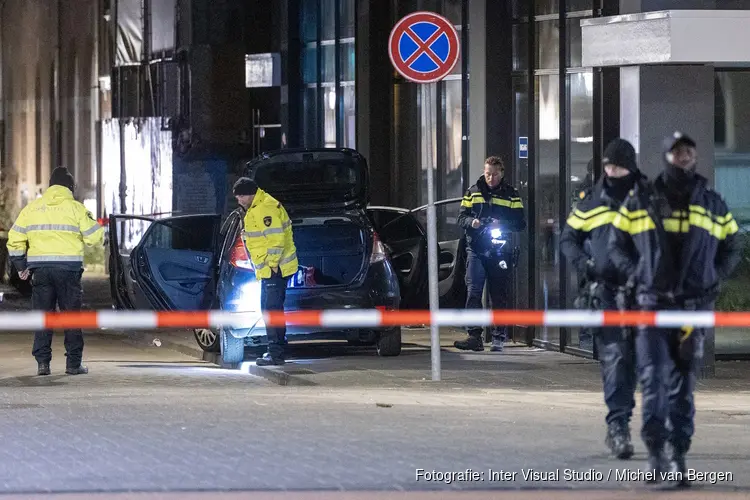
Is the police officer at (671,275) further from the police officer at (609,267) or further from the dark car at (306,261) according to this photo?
the dark car at (306,261)

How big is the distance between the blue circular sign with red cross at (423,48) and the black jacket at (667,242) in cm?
492

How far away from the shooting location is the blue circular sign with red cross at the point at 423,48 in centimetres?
1359

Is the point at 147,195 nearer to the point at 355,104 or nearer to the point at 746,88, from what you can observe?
the point at 355,104

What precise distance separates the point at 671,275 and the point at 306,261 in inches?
282

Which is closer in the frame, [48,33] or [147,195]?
[147,195]

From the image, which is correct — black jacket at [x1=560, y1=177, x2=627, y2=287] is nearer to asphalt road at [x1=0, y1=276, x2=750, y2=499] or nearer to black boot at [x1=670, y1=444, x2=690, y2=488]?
black boot at [x1=670, y1=444, x2=690, y2=488]

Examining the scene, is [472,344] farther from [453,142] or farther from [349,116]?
[349,116]

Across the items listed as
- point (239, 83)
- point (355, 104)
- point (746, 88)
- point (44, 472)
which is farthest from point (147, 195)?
point (44, 472)

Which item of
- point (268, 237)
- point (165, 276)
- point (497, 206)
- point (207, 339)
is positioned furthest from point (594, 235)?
point (207, 339)

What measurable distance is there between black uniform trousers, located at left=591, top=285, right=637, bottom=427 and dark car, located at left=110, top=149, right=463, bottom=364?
615 cm

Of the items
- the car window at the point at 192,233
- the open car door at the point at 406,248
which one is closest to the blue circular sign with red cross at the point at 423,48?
the open car door at the point at 406,248

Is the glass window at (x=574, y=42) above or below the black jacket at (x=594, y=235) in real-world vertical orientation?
above

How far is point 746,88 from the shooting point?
14.9 meters

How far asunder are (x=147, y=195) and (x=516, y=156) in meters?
13.7
